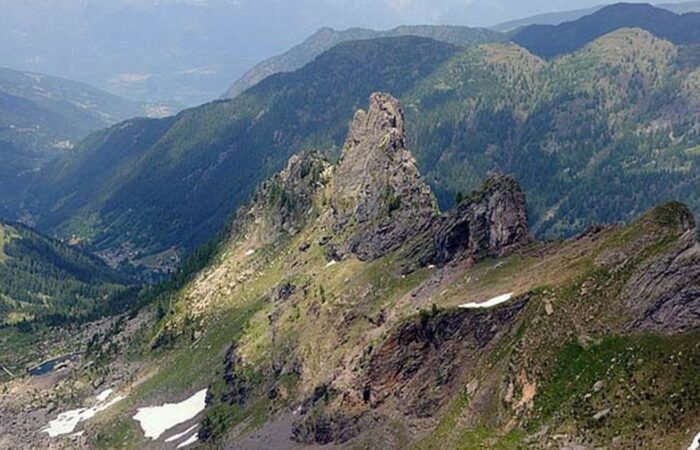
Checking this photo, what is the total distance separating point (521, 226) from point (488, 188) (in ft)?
28.3

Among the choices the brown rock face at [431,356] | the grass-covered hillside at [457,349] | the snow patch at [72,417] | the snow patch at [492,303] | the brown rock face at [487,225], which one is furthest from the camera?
the snow patch at [72,417]

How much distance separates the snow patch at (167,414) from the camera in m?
165

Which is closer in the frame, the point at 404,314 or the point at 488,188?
the point at 404,314

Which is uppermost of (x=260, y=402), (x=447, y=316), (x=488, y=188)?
(x=488, y=188)

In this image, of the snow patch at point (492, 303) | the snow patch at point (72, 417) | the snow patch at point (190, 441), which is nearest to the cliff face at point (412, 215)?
the snow patch at point (492, 303)

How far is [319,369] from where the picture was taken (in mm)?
140000

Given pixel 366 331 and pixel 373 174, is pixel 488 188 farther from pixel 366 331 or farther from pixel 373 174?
pixel 373 174

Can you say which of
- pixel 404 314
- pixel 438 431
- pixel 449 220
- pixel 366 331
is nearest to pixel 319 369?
pixel 366 331

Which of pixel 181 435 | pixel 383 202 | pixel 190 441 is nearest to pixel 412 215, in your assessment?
pixel 383 202

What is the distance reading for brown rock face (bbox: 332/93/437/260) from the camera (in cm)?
16506

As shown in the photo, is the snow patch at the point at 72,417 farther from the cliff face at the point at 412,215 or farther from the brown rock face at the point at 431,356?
the brown rock face at the point at 431,356

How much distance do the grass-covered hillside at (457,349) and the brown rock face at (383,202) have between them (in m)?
0.75

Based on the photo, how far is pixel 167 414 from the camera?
170875mm

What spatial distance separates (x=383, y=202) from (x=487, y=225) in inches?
1867
